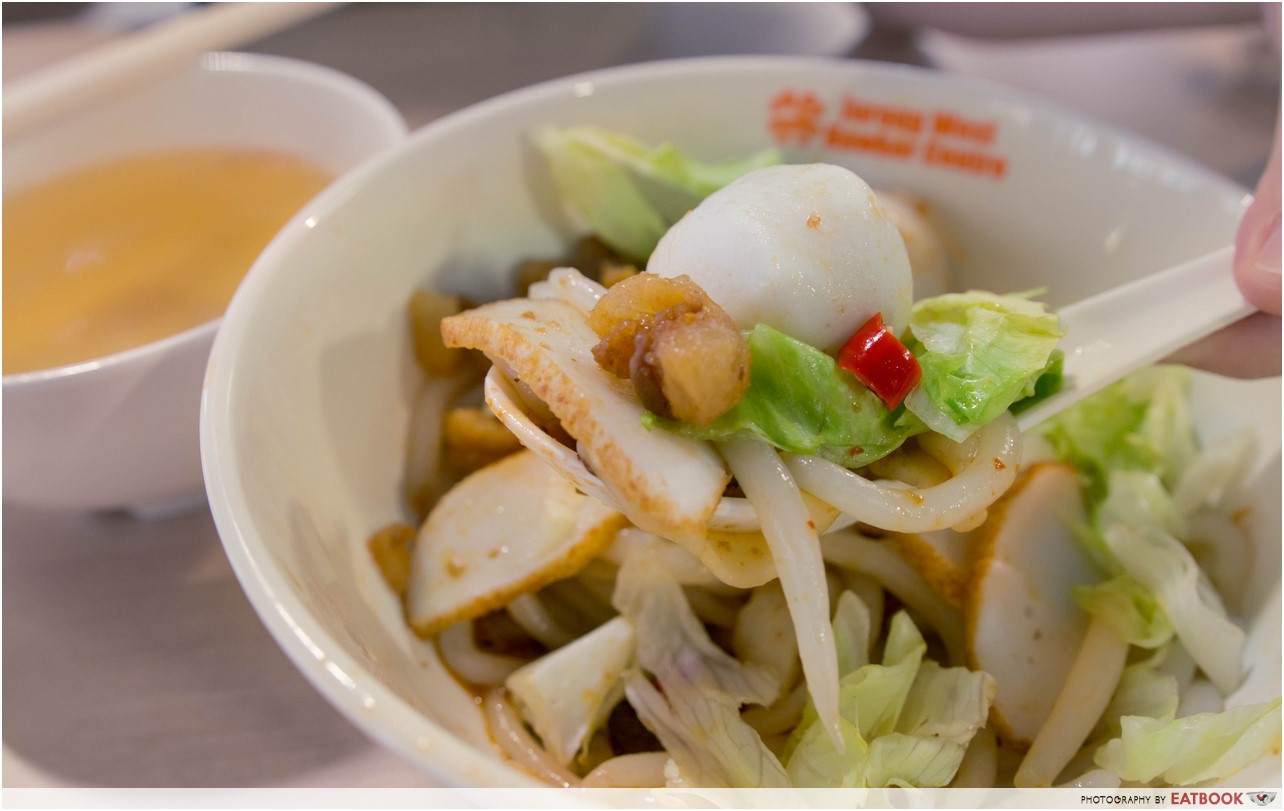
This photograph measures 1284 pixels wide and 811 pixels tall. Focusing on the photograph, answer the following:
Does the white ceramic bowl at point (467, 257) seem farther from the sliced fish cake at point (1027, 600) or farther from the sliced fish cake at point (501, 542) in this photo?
the sliced fish cake at point (1027, 600)

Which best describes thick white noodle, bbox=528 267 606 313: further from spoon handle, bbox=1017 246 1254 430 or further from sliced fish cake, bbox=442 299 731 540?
spoon handle, bbox=1017 246 1254 430

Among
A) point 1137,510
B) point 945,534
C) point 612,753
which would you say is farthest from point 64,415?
point 1137,510

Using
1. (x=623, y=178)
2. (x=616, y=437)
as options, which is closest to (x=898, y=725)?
(x=616, y=437)

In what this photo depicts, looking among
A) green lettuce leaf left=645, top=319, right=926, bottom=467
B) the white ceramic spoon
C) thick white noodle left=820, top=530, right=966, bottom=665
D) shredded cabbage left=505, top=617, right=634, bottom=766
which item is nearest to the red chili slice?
green lettuce leaf left=645, top=319, right=926, bottom=467

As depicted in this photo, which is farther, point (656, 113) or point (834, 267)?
point (656, 113)

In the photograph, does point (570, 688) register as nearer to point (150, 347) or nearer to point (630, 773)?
point (630, 773)

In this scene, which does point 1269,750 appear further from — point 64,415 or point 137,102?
point 137,102

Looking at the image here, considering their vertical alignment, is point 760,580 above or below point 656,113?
below
